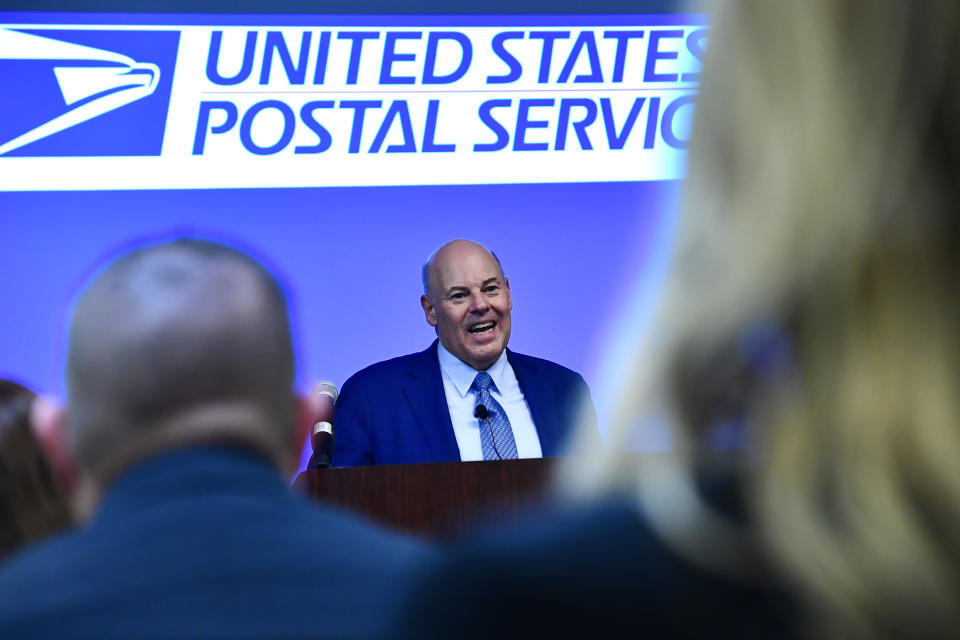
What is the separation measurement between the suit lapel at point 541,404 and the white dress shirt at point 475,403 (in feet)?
0.09

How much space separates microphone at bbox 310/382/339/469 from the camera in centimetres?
303

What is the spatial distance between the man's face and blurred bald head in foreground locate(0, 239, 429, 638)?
3.20 m

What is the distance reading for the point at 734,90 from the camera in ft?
1.86

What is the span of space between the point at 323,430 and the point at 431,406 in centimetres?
101

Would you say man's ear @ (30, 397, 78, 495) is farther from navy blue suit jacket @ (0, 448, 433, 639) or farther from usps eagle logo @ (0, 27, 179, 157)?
usps eagle logo @ (0, 27, 179, 157)

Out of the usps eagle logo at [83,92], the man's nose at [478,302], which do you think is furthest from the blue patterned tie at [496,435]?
the usps eagle logo at [83,92]

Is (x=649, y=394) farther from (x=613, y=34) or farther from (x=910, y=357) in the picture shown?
(x=613, y=34)

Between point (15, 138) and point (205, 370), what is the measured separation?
14.0 feet

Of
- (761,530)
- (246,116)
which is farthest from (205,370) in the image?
(246,116)

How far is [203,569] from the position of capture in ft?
2.63

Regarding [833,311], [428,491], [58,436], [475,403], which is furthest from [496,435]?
[833,311]

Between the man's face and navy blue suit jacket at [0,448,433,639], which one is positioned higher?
the man's face

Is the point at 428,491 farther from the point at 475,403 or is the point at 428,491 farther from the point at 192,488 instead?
the point at 192,488

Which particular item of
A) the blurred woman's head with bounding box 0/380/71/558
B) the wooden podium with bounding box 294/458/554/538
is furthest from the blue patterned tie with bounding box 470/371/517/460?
the blurred woman's head with bounding box 0/380/71/558
